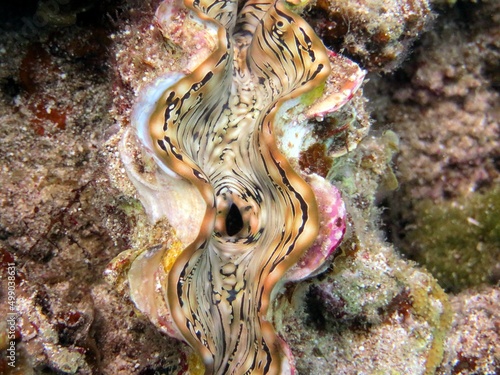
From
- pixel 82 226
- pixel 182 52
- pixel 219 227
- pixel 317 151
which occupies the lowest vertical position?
pixel 82 226

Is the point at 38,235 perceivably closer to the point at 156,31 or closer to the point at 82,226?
the point at 82,226

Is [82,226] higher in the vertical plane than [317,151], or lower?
lower

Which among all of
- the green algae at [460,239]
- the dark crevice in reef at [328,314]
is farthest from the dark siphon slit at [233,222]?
the green algae at [460,239]

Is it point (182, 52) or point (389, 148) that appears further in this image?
point (389, 148)

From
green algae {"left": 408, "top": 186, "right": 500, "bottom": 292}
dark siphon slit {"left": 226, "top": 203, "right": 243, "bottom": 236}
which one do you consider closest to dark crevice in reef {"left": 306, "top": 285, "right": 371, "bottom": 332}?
dark siphon slit {"left": 226, "top": 203, "right": 243, "bottom": 236}

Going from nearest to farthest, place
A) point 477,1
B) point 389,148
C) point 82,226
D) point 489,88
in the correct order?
point 82,226, point 389,148, point 477,1, point 489,88

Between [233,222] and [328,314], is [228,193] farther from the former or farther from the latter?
[328,314]

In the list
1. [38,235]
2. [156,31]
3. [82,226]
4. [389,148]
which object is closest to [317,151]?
[156,31]

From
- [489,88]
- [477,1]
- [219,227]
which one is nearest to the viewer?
[219,227]
